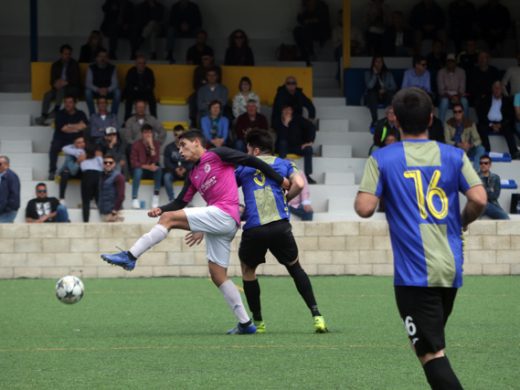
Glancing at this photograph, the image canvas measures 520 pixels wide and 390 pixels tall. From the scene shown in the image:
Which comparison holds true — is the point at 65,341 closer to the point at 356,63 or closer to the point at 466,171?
the point at 466,171

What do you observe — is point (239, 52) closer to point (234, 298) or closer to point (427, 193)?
point (234, 298)

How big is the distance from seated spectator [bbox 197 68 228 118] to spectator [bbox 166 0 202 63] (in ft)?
10.1

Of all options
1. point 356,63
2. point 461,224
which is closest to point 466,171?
point 461,224

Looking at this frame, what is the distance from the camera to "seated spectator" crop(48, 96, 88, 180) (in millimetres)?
20750

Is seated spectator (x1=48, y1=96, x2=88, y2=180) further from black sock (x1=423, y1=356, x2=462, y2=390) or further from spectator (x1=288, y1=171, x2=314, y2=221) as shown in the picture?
black sock (x1=423, y1=356, x2=462, y2=390)

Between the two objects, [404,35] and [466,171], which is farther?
[404,35]

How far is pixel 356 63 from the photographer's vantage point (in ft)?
80.4

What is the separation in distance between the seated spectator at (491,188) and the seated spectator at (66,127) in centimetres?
685

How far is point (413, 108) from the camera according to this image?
18.6 feet

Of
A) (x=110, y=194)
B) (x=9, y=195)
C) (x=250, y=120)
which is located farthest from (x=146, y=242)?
(x=250, y=120)

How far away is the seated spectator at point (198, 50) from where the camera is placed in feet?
76.8

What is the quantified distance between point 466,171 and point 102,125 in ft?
50.7

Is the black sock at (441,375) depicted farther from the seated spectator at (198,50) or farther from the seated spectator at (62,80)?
the seated spectator at (198,50)

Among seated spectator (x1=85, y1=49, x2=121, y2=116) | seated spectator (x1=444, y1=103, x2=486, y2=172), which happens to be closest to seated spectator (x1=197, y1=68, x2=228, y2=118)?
seated spectator (x1=85, y1=49, x2=121, y2=116)
